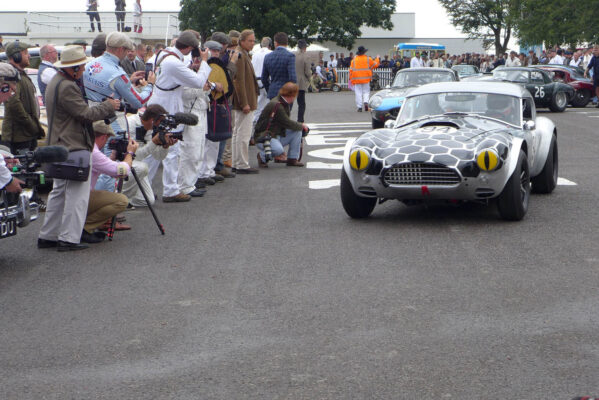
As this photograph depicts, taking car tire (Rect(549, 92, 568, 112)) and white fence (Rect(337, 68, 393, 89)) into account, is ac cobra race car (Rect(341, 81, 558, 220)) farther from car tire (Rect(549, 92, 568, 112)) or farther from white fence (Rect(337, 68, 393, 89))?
white fence (Rect(337, 68, 393, 89))

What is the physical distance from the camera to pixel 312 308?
573cm

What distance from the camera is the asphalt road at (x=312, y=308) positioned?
4406mm

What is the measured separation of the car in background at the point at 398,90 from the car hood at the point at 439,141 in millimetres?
9953

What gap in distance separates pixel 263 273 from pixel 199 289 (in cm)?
63

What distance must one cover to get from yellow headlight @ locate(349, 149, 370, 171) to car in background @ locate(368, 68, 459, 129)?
10.8 metres

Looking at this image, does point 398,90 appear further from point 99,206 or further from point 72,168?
point 72,168

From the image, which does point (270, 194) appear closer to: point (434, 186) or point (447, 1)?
point (434, 186)

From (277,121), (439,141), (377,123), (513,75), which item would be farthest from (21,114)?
(513,75)

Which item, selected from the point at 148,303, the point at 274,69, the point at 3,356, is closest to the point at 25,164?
the point at 148,303

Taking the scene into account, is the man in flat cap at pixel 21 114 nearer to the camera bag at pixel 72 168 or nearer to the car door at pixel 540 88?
the camera bag at pixel 72 168

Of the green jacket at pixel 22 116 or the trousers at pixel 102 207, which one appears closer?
the trousers at pixel 102 207

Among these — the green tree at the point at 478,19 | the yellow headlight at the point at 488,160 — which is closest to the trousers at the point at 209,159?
the yellow headlight at the point at 488,160

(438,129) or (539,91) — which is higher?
→ (539,91)

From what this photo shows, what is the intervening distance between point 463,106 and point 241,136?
375cm
